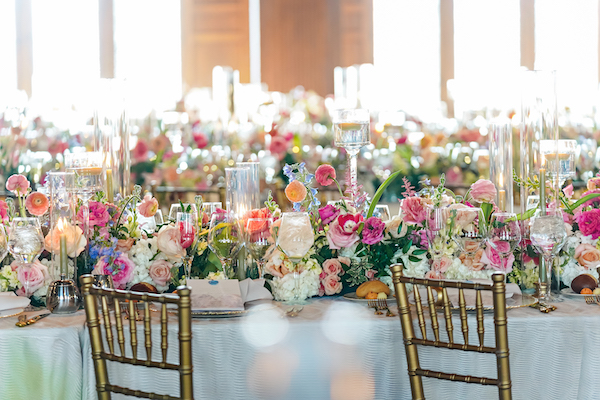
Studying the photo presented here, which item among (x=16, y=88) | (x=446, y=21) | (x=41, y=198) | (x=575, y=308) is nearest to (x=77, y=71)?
(x=16, y=88)

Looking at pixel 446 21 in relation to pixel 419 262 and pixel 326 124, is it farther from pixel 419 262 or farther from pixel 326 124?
pixel 419 262

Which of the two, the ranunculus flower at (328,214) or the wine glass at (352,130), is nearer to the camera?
the ranunculus flower at (328,214)

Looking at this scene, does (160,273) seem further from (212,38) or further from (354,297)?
(212,38)

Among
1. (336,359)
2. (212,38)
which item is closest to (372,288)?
(336,359)

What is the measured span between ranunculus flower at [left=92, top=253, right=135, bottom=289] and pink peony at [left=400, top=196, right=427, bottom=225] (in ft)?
2.56

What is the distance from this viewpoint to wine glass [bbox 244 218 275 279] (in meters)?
1.97

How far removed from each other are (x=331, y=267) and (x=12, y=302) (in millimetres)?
835

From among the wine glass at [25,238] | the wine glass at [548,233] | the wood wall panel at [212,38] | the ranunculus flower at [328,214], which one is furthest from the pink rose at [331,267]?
the wood wall panel at [212,38]

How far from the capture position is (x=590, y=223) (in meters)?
2.14

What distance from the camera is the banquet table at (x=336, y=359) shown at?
70.1 inches

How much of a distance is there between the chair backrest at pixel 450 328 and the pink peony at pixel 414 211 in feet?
1.45

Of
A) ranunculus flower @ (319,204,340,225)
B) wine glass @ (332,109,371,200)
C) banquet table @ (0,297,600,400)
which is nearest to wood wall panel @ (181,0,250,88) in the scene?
wine glass @ (332,109,371,200)

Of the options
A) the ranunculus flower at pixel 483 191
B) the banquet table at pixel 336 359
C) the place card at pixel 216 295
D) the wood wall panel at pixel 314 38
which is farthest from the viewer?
the wood wall panel at pixel 314 38

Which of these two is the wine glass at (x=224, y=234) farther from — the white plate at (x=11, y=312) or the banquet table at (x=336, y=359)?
the white plate at (x=11, y=312)
